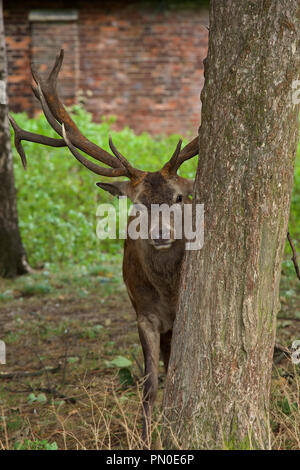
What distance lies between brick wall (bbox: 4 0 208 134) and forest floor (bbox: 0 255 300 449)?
5604mm

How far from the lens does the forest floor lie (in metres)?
3.80

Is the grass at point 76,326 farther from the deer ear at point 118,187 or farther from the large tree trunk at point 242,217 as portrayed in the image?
the deer ear at point 118,187

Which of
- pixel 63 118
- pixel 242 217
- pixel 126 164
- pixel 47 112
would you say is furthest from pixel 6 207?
pixel 242 217

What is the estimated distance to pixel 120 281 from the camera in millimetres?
8062

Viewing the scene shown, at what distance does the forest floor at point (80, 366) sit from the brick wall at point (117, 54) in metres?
5.60

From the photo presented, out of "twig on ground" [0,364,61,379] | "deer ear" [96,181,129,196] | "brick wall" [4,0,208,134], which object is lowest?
"twig on ground" [0,364,61,379]

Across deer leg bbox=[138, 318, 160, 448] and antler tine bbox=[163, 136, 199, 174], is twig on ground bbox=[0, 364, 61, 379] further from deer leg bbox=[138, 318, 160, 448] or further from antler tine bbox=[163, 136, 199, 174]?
antler tine bbox=[163, 136, 199, 174]

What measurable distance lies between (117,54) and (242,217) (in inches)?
421

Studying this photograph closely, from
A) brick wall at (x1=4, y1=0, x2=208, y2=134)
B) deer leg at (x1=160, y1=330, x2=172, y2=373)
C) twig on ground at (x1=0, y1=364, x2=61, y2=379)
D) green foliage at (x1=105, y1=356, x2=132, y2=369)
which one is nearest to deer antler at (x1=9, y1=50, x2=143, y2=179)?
deer leg at (x1=160, y1=330, x2=172, y2=373)

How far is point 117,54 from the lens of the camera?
1341 cm

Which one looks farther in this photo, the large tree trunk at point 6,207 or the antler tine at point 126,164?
the large tree trunk at point 6,207

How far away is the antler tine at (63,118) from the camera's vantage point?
471 centimetres

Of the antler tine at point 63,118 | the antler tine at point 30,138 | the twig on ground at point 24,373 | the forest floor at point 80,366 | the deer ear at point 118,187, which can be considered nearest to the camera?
the forest floor at point 80,366

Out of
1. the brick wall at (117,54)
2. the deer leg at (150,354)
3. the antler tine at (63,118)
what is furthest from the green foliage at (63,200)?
the deer leg at (150,354)
